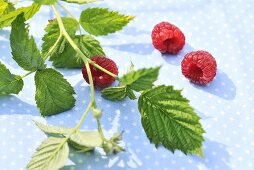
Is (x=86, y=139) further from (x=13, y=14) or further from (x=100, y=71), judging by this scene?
(x=13, y=14)

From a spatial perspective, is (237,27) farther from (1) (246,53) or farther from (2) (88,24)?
(2) (88,24)

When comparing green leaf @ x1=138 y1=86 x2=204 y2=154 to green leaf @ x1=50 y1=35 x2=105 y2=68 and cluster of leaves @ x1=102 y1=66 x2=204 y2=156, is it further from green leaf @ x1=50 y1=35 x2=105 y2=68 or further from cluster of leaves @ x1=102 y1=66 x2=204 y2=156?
green leaf @ x1=50 y1=35 x2=105 y2=68

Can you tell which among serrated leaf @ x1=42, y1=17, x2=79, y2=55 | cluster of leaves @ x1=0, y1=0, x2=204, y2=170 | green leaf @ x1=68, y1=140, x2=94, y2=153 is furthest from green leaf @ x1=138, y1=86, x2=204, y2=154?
serrated leaf @ x1=42, y1=17, x2=79, y2=55

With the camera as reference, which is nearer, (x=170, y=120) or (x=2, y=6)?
(x=170, y=120)

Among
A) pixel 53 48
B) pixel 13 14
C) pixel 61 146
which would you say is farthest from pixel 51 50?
pixel 61 146

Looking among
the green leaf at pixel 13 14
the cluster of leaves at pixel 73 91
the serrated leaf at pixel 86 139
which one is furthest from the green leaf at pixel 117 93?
the green leaf at pixel 13 14

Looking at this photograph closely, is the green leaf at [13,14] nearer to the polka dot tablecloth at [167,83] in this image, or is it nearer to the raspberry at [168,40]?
the polka dot tablecloth at [167,83]
